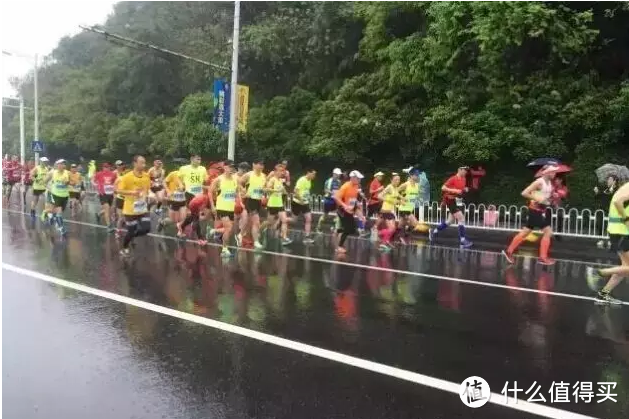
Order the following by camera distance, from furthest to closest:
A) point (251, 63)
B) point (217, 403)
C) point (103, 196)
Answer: point (251, 63)
point (103, 196)
point (217, 403)

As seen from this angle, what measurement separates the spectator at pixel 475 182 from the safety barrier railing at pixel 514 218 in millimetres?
841

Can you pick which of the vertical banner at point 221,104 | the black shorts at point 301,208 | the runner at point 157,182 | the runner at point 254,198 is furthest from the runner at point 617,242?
the vertical banner at point 221,104

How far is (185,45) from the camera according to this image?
29031mm

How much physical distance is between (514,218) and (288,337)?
1133 cm

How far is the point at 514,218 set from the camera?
1602 cm

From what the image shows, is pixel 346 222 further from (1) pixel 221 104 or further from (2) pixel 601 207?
(1) pixel 221 104

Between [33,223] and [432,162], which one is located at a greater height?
[432,162]

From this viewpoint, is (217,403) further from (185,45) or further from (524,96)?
(185,45)

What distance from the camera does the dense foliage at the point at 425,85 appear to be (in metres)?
15.2

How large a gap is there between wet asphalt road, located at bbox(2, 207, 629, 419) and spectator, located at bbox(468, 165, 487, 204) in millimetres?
7397

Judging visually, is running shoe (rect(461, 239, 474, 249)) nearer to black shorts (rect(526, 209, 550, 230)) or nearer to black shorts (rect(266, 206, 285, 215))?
black shorts (rect(526, 209, 550, 230))

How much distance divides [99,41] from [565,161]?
4100 centimetres

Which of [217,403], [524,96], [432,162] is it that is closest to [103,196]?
[432,162]

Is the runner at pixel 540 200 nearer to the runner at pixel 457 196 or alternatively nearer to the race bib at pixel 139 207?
the runner at pixel 457 196
